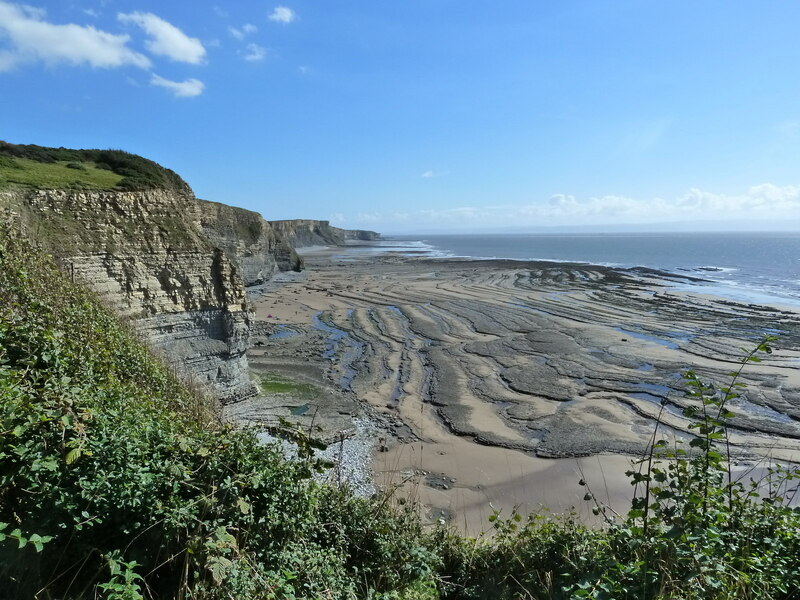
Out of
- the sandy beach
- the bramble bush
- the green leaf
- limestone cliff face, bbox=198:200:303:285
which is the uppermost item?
limestone cliff face, bbox=198:200:303:285

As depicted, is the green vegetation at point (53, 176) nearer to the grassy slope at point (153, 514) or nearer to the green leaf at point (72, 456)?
the grassy slope at point (153, 514)

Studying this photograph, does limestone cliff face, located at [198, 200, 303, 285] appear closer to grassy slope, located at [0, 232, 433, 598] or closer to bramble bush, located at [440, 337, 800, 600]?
grassy slope, located at [0, 232, 433, 598]

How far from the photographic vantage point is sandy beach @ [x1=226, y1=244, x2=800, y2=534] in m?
15.8

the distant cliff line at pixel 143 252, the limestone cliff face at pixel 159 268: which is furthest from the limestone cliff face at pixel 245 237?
the limestone cliff face at pixel 159 268

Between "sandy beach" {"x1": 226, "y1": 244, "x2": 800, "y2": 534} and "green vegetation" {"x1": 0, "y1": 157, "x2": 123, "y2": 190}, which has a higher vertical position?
"green vegetation" {"x1": 0, "y1": 157, "x2": 123, "y2": 190}

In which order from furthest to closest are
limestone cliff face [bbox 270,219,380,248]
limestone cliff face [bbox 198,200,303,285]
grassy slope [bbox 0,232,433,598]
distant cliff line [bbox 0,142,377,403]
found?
limestone cliff face [bbox 270,219,380,248]
limestone cliff face [bbox 198,200,303,285]
distant cliff line [bbox 0,142,377,403]
grassy slope [bbox 0,232,433,598]

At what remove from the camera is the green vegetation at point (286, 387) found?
70.8 feet

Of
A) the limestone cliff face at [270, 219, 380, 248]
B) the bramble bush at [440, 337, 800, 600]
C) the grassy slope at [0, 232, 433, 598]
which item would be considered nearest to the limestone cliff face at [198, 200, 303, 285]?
the grassy slope at [0, 232, 433, 598]

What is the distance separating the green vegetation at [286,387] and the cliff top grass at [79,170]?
33.6 ft

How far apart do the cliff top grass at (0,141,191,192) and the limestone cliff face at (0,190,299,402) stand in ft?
2.38

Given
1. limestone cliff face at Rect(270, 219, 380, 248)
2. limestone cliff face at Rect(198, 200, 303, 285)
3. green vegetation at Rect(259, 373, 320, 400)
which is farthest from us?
limestone cliff face at Rect(270, 219, 380, 248)

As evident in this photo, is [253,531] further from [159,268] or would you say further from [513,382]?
[513,382]

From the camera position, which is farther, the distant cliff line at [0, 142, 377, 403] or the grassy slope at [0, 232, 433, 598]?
the distant cliff line at [0, 142, 377, 403]

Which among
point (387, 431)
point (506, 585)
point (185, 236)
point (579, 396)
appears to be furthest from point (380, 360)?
point (506, 585)
